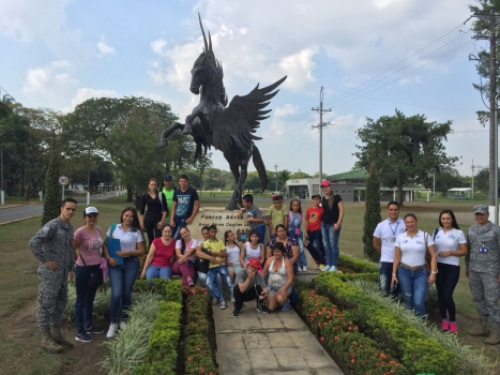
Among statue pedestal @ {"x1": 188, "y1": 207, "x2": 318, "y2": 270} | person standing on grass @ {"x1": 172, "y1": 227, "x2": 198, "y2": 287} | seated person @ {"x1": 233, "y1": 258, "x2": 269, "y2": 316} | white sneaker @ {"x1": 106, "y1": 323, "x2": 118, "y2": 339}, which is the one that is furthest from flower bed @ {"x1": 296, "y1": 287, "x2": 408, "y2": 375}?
white sneaker @ {"x1": 106, "y1": 323, "x2": 118, "y2": 339}

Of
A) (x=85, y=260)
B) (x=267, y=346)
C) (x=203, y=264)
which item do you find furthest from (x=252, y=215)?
(x=85, y=260)

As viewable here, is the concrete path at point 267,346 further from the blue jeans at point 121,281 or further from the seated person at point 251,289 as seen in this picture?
the blue jeans at point 121,281

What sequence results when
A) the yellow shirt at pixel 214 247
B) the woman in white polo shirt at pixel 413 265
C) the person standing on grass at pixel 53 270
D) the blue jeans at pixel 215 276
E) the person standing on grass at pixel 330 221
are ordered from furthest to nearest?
the person standing on grass at pixel 330 221, the yellow shirt at pixel 214 247, the blue jeans at pixel 215 276, the woman in white polo shirt at pixel 413 265, the person standing on grass at pixel 53 270

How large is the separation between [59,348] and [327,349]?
3.09 metres

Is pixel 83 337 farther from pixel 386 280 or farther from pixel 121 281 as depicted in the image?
pixel 386 280

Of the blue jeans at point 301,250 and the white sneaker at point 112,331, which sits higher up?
the blue jeans at point 301,250

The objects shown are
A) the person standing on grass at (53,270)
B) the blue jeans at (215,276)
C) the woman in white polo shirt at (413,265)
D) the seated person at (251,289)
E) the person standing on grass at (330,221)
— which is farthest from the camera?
the person standing on grass at (330,221)

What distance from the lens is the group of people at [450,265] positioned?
4.97 metres

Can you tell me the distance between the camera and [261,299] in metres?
5.75

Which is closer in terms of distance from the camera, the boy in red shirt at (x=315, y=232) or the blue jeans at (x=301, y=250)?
the blue jeans at (x=301, y=250)

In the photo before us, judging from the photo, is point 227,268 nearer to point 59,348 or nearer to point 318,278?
point 318,278

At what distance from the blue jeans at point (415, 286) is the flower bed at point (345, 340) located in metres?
0.93

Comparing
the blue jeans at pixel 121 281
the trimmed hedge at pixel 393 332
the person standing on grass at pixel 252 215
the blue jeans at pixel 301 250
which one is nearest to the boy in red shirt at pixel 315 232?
the blue jeans at pixel 301 250

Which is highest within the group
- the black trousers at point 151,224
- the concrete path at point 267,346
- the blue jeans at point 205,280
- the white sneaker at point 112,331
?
the black trousers at point 151,224
